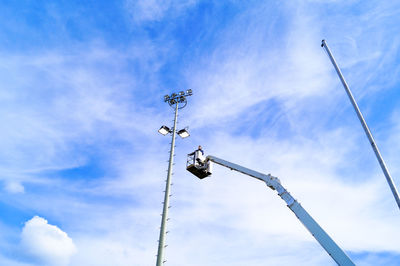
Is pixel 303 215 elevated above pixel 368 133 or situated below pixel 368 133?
below

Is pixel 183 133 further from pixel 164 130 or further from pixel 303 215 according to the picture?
pixel 303 215

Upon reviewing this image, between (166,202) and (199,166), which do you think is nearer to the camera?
(166,202)

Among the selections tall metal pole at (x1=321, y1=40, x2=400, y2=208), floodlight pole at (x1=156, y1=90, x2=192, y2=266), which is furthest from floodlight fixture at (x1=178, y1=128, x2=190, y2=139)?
tall metal pole at (x1=321, y1=40, x2=400, y2=208)

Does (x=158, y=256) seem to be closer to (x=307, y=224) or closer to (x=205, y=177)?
(x=205, y=177)

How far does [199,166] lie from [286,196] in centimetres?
536

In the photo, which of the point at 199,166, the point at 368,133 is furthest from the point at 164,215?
the point at 368,133

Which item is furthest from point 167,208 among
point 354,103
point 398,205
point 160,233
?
point 354,103

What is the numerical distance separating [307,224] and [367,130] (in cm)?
607

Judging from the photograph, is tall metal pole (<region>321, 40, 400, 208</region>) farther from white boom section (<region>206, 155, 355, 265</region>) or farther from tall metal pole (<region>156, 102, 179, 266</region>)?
tall metal pole (<region>156, 102, 179, 266</region>)

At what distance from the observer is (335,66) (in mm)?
16297

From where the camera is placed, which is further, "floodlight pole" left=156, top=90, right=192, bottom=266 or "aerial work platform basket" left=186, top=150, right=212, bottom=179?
"aerial work platform basket" left=186, top=150, right=212, bottom=179

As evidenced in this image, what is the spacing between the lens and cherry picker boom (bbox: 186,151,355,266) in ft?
38.7

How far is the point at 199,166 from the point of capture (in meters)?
15.1

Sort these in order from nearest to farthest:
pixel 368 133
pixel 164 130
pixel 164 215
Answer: pixel 164 215 → pixel 368 133 → pixel 164 130
